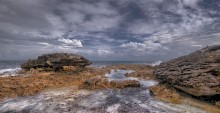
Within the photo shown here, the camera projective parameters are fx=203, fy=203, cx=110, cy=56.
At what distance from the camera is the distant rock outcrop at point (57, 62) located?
4919cm

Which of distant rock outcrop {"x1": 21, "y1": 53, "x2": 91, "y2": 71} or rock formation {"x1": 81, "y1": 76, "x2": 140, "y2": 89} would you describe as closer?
rock formation {"x1": 81, "y1": 76, "x2": 140, "y2": 89}

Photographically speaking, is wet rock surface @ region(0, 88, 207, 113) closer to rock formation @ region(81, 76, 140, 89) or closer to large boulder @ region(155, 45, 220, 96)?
large boulder @ region(155, 45, 220, 96)

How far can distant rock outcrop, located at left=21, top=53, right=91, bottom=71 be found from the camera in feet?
161

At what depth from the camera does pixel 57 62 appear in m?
49.3

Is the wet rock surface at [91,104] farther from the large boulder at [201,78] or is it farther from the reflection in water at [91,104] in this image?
the large boulder at [201,78]

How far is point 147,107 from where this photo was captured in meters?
19.0

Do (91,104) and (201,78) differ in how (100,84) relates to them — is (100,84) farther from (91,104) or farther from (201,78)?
(201,78)

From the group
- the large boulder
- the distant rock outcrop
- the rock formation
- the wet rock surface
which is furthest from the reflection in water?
the distant rock outcrop

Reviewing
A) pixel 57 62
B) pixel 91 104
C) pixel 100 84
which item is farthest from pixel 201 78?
pixel 57 62

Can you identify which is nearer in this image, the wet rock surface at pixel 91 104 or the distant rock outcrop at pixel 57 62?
the wet rock surface at pixel 91 104

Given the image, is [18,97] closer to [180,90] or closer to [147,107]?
[147,107]

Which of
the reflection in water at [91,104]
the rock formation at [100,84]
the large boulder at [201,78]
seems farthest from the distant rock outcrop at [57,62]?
the large boulder at [201,78]

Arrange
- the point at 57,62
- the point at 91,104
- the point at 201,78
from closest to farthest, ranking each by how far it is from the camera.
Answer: the point at 91,104, the point at 201,78, the point at 57,62

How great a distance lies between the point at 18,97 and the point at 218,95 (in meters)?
22.3
